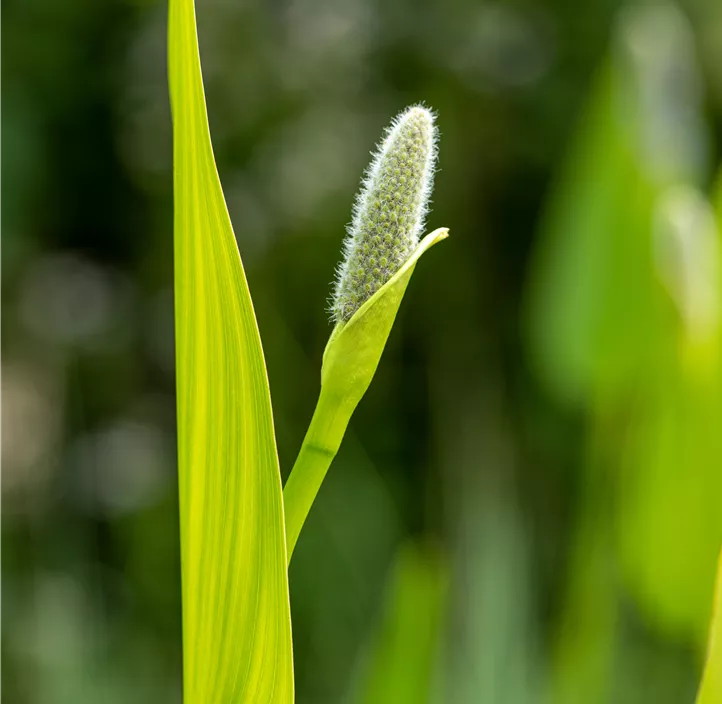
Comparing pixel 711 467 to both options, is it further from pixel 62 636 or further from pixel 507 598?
pixel 62 636

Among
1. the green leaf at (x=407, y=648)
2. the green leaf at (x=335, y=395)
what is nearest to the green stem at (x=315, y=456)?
the green leaf at (x=335, y=395)

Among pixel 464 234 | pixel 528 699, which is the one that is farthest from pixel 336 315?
pixel 464 234

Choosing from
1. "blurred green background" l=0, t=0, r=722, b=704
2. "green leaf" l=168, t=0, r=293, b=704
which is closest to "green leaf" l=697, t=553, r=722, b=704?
"green leaf" l=168, t=0, r=293, b=704

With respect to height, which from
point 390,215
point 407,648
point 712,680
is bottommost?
point 407,648

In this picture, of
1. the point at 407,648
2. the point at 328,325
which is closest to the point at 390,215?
the point at 407,648

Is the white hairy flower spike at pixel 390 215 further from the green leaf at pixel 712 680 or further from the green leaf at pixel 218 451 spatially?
the green leaf at pixel 712 680

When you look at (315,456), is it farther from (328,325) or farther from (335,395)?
(328,325)
